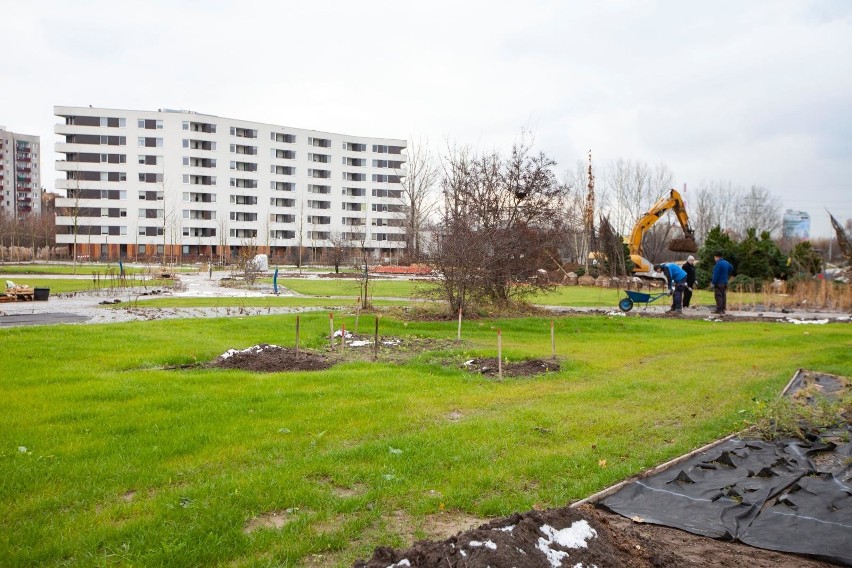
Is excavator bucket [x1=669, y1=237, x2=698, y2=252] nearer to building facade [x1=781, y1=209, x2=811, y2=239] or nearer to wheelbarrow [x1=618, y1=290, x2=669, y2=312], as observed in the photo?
wheelbarrow [x1=618, y1=290, x2=669, y2=312]

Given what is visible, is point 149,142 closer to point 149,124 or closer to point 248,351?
point 149,124

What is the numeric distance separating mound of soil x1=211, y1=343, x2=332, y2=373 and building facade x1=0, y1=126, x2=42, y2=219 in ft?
449

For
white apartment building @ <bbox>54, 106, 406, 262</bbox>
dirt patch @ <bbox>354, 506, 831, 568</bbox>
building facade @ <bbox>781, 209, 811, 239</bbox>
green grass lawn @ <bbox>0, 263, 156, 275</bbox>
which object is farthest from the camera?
building facade @ <bbox>781, 209, 811, 239</bbox>

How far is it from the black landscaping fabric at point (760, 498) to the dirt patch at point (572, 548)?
20cm

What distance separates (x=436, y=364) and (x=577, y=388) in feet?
8.66

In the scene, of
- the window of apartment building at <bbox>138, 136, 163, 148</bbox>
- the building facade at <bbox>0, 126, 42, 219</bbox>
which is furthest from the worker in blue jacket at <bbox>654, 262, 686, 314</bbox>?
the building facade at <bbox>0, 126, 42, 219</bbox>

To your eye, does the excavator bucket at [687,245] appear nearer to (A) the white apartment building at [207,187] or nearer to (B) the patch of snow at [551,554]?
(B) the patch of snow at [551,554]

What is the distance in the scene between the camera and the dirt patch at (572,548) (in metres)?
3.19

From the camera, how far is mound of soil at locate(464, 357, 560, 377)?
10035 millimetres

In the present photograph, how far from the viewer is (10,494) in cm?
458

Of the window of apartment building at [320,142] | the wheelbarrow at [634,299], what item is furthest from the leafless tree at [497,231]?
the window of apartment building at [320,142]

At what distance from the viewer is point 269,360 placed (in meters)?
10.2

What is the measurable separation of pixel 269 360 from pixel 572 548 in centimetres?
760

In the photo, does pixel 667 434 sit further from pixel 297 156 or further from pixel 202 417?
pixel 297 156
